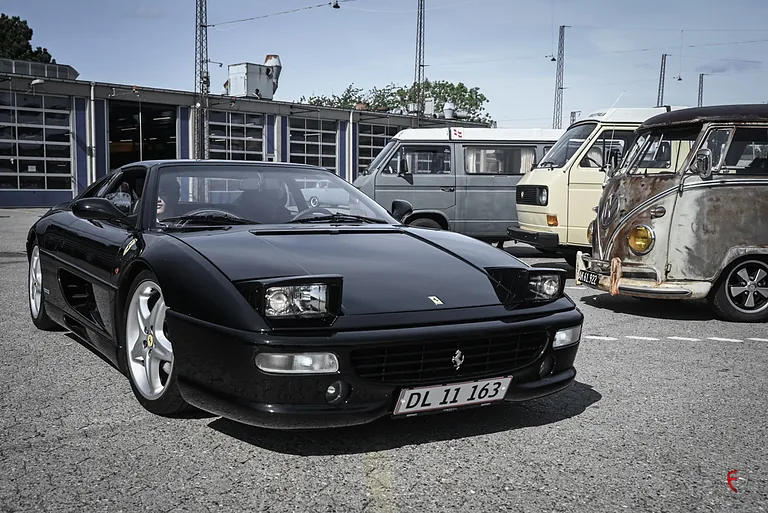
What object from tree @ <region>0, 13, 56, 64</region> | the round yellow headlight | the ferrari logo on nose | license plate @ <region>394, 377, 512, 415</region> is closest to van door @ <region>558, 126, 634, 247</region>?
the round yellow headlight

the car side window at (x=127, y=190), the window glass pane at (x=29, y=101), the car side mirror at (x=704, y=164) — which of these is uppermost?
the window glass pane at (x=29, y=101)

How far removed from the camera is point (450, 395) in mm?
3287

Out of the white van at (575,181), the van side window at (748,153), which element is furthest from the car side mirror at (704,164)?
the white van at (575,181)

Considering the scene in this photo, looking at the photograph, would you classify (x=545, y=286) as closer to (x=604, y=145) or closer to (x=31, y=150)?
(x=604, y=145)

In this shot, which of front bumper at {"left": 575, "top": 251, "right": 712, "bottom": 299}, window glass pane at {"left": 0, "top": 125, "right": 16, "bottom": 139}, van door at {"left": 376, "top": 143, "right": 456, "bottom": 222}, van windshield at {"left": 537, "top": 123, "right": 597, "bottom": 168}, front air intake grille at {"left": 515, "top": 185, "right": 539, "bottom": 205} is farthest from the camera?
window glass pane at {"left": 0, "top": 125, "right": 16, "bottom": 139}

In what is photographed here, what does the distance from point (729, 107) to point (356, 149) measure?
3247 cm

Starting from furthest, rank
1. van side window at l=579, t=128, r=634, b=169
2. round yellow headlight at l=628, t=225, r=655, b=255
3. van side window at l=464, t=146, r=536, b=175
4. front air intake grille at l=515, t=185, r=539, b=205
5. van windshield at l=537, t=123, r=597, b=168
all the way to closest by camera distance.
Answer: van side window at l=464, t=146, r=536, b=175, front air intake grille at l=515, t=185, r=539, b=205, van windshield at l=537, t=123, r=597, b=168, van side window at l=579, t=128, r=634, b=169, round yellow headlight at l=628, t=225, r=655, b=255

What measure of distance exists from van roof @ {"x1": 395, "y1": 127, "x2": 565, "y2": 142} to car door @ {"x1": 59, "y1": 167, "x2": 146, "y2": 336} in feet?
28.5

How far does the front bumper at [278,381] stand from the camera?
10.1 feet

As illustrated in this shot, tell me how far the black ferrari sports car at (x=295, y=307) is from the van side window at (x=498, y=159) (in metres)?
8.98

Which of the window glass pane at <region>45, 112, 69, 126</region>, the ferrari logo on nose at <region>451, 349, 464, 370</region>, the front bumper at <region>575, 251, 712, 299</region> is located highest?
the window glass pane at <region>45, 112, 69, 126</region>

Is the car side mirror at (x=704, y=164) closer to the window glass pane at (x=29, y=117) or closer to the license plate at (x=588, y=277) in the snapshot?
the license plate at (x=588, y=277)

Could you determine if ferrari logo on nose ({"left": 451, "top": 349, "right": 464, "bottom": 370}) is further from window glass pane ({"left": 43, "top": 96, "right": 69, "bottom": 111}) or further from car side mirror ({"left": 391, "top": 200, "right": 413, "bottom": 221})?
window glass pane ({"left": 43, "top": 96, "right": 69, "bottom": 111})

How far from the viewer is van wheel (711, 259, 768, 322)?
24.3 ft
